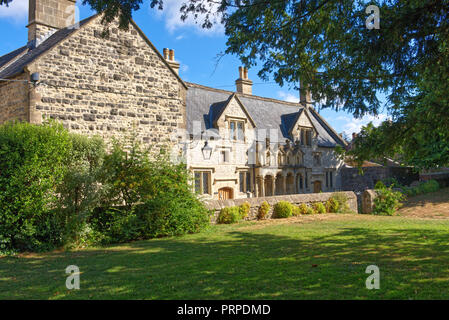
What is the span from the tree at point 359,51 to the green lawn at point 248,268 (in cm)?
238

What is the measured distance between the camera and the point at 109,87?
14.1 m

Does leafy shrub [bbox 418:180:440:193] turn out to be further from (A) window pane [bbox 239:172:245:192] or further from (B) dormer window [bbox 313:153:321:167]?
(A) window pane [bbox 239:172:245:192]

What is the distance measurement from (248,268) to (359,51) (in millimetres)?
4382

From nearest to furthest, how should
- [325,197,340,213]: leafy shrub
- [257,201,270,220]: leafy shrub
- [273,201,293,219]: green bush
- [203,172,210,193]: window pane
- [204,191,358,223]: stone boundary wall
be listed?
[204,191,358,223]: stone boundary wall, [257,201,270,220]: leafy shrub, [273,201,293,219]: green bush, [325,197,340,213]: leafy shrub, [203,172,210,193]: window pane

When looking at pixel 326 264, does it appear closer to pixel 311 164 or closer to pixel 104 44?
pixel 104 44

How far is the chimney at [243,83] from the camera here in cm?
2905

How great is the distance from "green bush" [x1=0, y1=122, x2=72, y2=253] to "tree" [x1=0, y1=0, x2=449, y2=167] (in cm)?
400

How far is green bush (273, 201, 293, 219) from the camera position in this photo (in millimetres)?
16000

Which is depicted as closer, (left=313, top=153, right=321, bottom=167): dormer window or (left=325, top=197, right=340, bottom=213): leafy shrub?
(left=325, top=197, right=340, bottom=213): leafy shrub

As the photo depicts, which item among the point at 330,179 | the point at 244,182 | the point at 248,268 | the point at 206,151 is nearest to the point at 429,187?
the point at 330,179

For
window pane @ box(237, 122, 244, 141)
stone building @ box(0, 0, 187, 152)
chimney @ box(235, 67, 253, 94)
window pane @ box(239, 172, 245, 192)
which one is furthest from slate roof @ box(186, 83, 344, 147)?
stone building @ box(0, 0, 187, 152)
